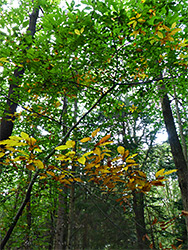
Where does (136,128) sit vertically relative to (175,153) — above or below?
above

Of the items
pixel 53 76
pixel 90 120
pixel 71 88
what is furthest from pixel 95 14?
pixel 90 120

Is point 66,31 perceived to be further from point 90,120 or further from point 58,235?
point 58,235

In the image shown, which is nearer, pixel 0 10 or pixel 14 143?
pixel 14 143

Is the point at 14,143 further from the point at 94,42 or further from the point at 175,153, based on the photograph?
the point at 175,153

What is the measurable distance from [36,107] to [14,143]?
7.06ft

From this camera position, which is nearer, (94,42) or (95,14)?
(95,14)

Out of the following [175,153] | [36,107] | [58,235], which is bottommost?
[58,235]

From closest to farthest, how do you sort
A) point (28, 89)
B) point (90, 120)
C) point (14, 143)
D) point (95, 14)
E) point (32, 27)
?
point (14, 143) → point (95, 14) → point (28, 89) → point (90, 120) → point (32, 27)

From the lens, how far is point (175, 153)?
5.07m

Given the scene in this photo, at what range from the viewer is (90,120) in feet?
13.2

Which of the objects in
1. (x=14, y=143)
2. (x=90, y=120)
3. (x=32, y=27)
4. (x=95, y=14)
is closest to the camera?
(x=14, y=143)

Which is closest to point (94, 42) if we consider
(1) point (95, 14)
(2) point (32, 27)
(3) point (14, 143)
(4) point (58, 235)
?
(1) point (95, 14)

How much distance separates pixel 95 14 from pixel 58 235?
613 centimetres

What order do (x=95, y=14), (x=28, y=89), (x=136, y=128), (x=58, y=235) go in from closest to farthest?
(x=95, y=14) < (x=28, y=89) < (x=58, y=235) < (x=136, y=128)
